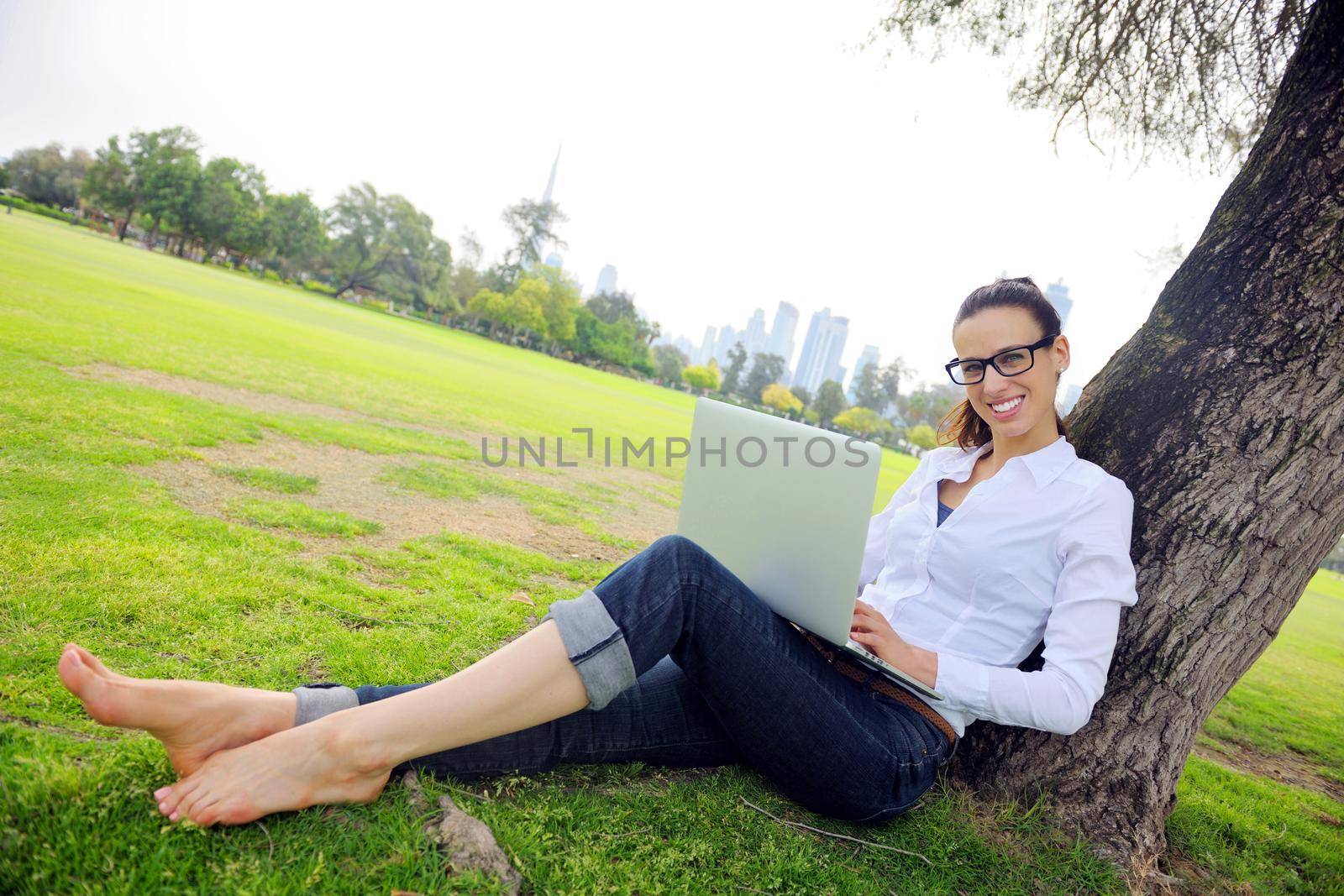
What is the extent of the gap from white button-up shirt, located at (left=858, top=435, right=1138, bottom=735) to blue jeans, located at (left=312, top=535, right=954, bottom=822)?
24cm

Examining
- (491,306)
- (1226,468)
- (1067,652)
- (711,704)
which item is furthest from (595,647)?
(491,306)

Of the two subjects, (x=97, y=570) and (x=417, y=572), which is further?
(x=417, y=572)

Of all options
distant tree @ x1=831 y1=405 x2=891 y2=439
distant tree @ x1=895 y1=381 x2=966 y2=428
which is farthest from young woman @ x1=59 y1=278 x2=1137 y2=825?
distant tree @ x1=895 y1=381 x2=966 y2=428

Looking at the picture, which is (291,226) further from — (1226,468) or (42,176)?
(1226,468)

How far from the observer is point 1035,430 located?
6.92ft

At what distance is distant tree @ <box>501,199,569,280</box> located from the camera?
3056 inches

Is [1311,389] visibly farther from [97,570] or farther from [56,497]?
[56,497]

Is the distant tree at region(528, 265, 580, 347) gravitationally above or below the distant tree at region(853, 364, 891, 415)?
below

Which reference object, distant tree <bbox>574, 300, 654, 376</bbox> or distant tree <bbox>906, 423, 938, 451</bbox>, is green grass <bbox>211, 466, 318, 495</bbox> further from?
distant tree <bbox>906, 423, 938, 451</bbox>

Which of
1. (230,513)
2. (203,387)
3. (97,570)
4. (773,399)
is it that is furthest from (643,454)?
(773,399)

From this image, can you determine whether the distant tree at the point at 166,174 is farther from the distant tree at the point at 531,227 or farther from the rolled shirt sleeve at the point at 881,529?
the rolled shirt sleeve at the point at 881,529

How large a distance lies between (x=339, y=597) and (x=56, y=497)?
1452 mm

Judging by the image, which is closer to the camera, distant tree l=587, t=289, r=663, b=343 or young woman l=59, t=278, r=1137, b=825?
young woman l=59, t=278, r=1137, b=825

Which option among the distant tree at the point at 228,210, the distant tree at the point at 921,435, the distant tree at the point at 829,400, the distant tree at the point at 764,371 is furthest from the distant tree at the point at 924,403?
the distant tree at the point at 228,210
